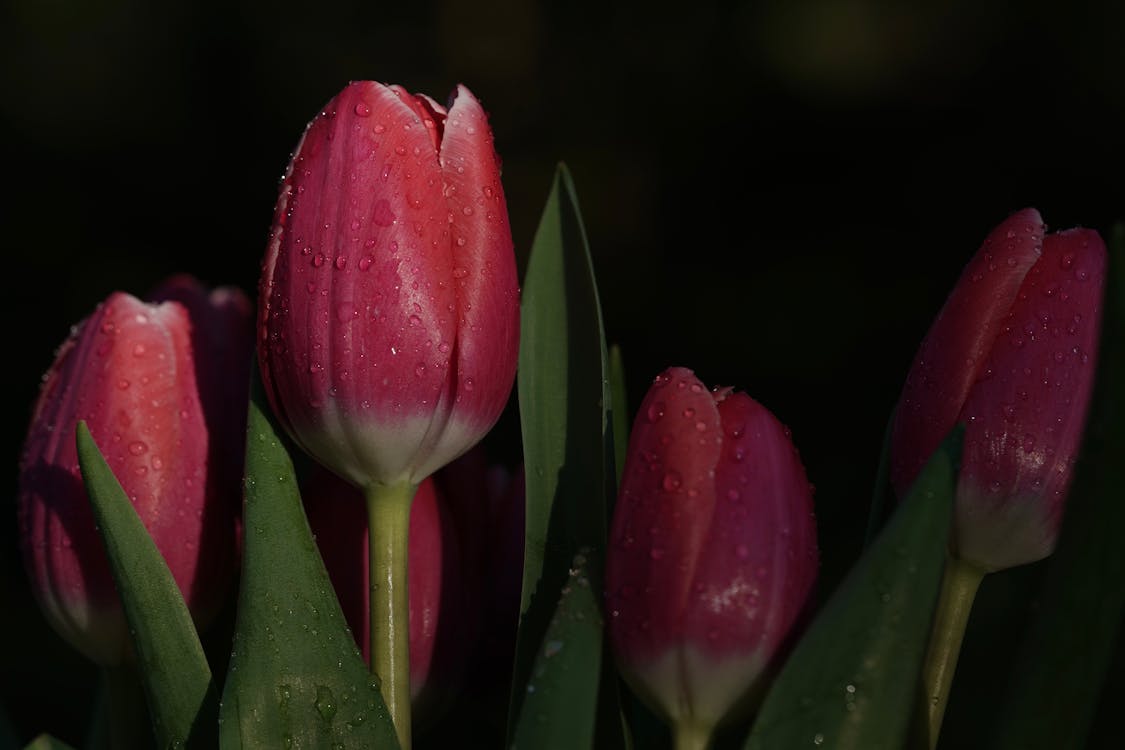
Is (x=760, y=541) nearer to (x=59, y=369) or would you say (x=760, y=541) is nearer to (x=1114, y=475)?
(x=1114, y=475)

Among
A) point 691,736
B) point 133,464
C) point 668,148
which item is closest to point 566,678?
point 691,736

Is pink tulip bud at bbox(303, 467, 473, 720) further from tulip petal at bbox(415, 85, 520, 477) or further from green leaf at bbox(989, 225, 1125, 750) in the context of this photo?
green leaf at bbox(989, 225, 1125, 750)

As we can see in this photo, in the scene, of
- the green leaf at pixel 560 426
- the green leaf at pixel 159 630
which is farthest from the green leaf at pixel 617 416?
the green leaf at pixel 159 630

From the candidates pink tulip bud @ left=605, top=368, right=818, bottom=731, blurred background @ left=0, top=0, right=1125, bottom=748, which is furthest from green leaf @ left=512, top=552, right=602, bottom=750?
blurred background @ left=0, top=0, right=1125, bottom=748

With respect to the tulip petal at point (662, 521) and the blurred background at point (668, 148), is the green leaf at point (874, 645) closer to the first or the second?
the tulip petal at point (662, 521)

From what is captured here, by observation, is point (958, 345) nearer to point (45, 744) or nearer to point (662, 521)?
point (662, 521)
